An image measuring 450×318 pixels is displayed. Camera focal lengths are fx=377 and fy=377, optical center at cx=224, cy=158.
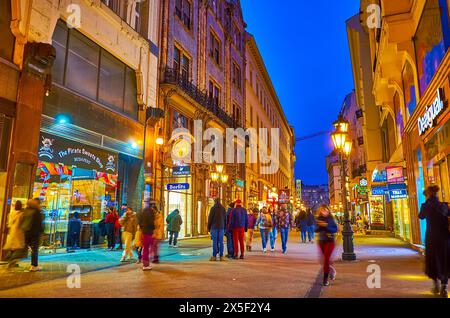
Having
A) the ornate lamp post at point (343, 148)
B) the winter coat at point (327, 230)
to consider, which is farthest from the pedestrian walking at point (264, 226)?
the winter coat at point (327, 230)

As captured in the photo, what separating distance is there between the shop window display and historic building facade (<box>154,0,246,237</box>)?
11.3 meters

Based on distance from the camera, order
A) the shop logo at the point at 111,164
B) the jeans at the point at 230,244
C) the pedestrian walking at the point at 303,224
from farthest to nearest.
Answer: the pedestrian walking at the point at 303,224 < the shop logo at the point at 111,164 < the jeans at the point at 230,244

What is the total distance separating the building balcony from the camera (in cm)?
2067

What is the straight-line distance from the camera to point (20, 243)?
9086 millimetres

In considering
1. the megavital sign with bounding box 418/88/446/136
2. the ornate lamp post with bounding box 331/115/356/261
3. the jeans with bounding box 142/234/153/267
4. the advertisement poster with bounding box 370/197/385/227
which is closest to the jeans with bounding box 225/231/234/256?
the jeans with bounding box 142/234/153/267

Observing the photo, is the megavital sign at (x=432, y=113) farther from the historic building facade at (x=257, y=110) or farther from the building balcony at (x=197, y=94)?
the historic building facade at (x=257, y=110)

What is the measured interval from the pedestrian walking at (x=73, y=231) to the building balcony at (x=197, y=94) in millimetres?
8994

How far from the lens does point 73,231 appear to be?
14516mm

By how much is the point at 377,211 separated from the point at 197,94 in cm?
1884

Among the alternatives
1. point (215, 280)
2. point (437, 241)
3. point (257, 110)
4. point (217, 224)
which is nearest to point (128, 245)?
point (217, 224)

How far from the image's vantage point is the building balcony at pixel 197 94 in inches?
814

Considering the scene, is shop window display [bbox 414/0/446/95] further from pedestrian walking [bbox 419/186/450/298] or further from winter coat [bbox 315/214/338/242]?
winter coat [bbox 315/214/338/242]

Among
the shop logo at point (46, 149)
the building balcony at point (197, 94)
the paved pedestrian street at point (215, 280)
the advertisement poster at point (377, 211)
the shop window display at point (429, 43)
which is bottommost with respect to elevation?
the paved pedestrian street at point (215, 280)
